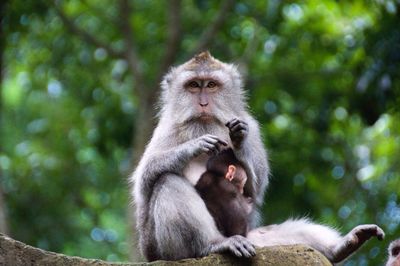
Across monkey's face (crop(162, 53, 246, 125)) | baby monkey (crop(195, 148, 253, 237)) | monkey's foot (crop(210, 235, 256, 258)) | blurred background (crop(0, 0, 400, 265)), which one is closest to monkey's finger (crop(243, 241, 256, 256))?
monkey's foot (crop(210, 235, 256, 258))

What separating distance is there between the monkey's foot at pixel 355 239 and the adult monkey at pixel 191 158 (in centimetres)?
92

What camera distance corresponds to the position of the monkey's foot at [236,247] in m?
8.28

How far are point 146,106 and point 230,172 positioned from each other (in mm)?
7789

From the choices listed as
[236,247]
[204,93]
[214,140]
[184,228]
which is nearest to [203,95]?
[204,93]

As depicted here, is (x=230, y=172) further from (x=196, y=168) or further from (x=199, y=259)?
(x=199, y=259)

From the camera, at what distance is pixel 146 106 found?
16.8 meters

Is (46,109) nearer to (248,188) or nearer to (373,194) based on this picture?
(373,194)

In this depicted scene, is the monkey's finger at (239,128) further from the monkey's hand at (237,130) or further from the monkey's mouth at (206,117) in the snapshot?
the monkey's mouth at (206,117)

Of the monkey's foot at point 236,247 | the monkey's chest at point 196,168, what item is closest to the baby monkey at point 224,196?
the monkey's chest at point 196,168

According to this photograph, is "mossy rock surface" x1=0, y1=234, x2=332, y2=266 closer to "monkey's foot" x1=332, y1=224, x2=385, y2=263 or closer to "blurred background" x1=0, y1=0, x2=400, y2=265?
"monkey's foot" x1=332, y1=224, x2=385, y2=263

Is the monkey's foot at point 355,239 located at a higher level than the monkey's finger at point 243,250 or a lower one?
higher

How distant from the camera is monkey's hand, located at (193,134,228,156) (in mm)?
8938

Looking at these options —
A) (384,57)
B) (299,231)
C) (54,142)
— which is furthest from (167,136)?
(54,142)

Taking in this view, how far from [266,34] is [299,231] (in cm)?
1064
